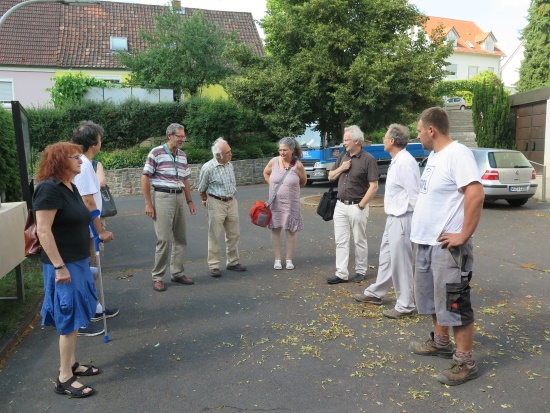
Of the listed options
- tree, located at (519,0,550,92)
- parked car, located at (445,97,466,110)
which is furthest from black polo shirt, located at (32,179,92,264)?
parked car, located at (445,97,466,110)

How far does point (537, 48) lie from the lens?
3462 centimetres

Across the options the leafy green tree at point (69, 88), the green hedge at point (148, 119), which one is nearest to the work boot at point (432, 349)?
the green hedge at point (148, 119)

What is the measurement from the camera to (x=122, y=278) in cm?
719

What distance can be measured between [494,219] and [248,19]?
27.4 metres

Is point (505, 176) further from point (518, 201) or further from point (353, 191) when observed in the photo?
point (353, 191)

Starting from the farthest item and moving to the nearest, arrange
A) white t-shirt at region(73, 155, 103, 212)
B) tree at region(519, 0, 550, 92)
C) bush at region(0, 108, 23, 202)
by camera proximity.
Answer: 1. tree at region(519, 0, 550, 92)
2. bush at region(0, 108, 23, 202)
3. white t-shirt at region(73, 155, 103, 212)

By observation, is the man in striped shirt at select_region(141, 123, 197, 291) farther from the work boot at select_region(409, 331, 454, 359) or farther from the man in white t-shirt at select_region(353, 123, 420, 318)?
the work boot at select_region(409, 331, 454, 359)

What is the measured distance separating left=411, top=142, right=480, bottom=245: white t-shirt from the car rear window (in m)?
10.3

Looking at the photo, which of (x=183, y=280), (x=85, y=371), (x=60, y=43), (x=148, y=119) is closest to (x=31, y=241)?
(x=85, y=371)

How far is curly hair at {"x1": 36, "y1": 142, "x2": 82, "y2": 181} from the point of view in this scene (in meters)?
3.76

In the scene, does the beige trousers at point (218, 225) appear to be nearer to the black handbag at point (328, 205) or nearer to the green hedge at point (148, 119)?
the black handbag at point (328, 205)

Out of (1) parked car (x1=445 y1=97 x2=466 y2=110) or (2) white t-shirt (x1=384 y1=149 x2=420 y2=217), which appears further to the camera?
(1) parked car (x1=445 y1=97 x2=466 y2=110)

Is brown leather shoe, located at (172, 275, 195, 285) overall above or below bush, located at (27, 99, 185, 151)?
below

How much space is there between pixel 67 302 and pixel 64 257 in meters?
0.34
